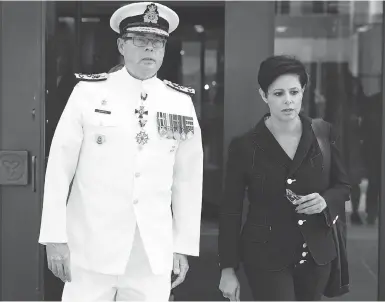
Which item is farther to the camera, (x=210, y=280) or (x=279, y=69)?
(x=210, y=280)

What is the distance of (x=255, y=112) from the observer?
123 inches

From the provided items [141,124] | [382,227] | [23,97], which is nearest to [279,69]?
[141,124]

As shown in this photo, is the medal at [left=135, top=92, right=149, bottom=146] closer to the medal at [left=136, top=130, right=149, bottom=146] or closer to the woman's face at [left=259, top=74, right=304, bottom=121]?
the medal at [left=136, top=130, right=149, bottom=146]

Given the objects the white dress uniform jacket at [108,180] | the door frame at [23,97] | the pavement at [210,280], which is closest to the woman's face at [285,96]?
the white dress uniform jacket at [108,180]

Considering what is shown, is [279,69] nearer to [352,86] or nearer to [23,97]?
[23,97]

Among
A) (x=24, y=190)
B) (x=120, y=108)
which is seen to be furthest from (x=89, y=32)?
(x=120, y=108)

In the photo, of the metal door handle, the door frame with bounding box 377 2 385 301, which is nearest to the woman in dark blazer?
the door frame with bounding box 377 2 385 301

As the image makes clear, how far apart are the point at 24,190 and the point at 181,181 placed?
3.17 feet

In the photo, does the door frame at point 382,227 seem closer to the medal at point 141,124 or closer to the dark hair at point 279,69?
the dark hair at point 279,69

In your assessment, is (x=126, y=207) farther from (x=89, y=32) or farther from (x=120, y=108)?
(x=89, y=32)

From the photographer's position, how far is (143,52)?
2.33 meters

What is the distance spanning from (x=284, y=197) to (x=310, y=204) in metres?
0.11

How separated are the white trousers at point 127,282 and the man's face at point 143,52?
1.87 feet

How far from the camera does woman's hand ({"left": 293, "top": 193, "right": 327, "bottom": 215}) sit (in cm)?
255
